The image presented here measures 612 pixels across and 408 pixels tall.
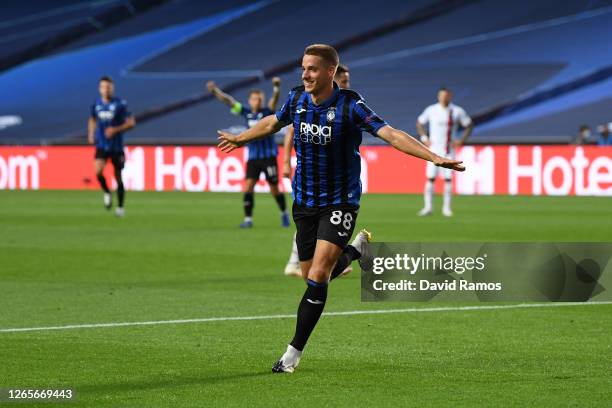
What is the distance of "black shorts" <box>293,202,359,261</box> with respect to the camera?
771 cm

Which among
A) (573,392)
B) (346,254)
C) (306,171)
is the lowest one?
(573,392)

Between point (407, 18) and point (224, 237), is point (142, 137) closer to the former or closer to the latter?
point (407, 18)

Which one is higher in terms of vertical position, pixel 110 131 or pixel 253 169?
pixel 110 131

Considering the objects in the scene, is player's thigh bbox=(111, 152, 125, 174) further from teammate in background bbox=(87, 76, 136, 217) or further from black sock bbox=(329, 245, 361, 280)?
black sock bbox=(329, 245, 361, 280)

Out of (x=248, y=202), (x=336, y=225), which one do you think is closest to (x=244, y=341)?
(x=336, y=225)

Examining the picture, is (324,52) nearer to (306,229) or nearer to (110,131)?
(306,229)

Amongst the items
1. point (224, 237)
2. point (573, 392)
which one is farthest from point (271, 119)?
point (224, 237)

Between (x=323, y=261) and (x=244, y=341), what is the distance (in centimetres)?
125

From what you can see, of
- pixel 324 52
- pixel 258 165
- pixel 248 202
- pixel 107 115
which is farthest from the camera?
pixel 107 115

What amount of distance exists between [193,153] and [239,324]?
940 inches

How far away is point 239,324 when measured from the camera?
9.53 meters

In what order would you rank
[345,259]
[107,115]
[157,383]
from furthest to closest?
[107,115] → [345,259] → [157,383]

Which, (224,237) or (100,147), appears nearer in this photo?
(224,237)

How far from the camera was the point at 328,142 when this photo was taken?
303 inches
